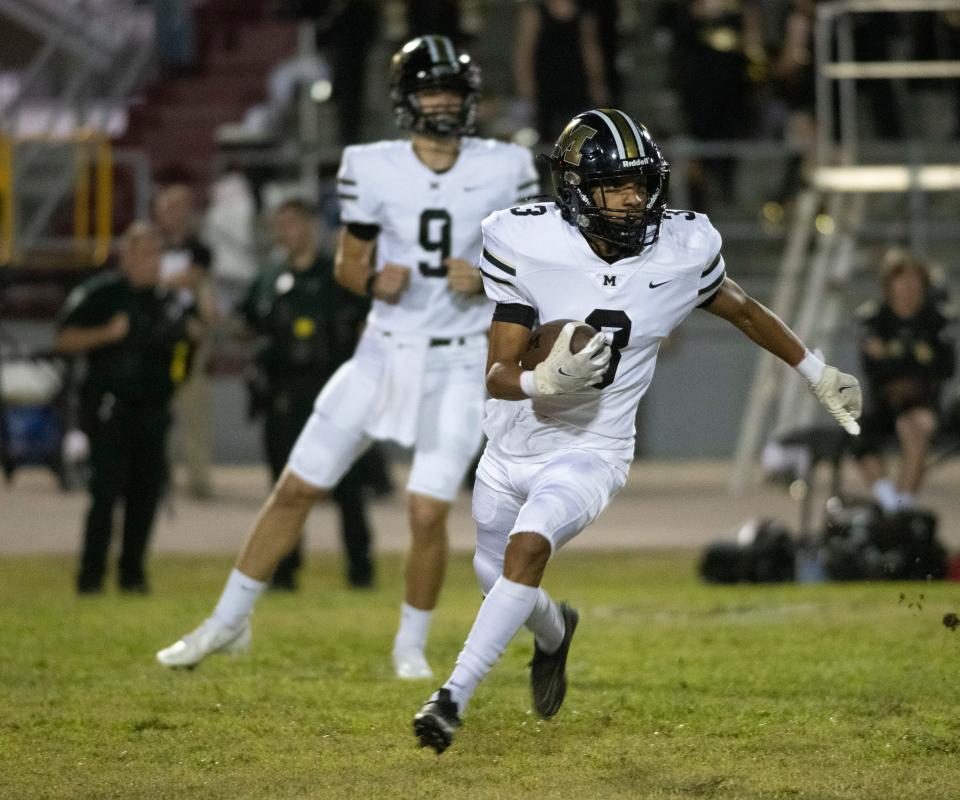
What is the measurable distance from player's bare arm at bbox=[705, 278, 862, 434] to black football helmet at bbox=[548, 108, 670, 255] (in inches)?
14.9

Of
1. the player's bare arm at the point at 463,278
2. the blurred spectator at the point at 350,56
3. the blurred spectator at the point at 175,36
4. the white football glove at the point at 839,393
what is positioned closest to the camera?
the white football glove at the point at 839,393

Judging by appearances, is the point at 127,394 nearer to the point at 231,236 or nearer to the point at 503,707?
the point at 503,707

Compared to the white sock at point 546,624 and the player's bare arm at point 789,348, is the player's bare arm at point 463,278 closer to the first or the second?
the player's bare arm at point 789,348

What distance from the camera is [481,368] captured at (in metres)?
6.89

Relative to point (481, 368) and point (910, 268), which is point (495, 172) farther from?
point (910, 268)

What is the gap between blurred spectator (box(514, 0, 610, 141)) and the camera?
15.0 metres

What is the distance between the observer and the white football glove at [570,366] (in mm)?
4961

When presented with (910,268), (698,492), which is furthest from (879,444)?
(698,492)

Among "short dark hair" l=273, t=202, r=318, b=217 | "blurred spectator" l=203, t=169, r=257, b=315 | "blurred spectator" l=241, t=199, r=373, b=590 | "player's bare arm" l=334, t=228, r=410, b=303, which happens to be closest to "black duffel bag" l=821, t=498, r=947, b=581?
"blurred spectator" l=241, t=199, r=373, b=590

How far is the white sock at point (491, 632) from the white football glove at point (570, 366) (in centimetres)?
56

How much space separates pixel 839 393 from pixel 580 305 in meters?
0.93

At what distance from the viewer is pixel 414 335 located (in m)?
6.84

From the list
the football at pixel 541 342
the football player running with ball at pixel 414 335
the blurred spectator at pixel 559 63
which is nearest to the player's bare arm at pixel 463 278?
the football player running with ball at pixel 414 335

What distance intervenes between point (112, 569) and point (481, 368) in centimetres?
453
